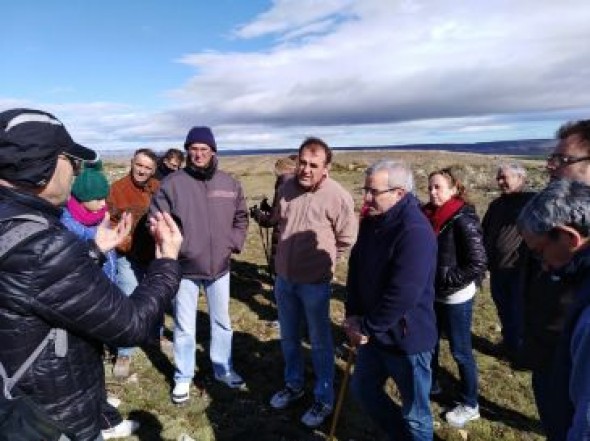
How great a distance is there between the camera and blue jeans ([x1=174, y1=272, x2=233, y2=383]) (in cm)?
597

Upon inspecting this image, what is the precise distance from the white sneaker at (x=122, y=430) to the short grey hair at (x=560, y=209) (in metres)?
4.57

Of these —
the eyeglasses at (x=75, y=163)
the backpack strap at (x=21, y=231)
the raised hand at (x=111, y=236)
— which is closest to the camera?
the backpack strap at (x=21, y=231)

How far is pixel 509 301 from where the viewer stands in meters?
7.14

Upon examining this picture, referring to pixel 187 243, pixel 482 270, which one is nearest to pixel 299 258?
pixel 187 243

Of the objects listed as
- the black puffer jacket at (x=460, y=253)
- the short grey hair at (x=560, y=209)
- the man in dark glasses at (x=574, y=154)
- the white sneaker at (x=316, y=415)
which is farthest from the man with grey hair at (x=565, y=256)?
the white sneaker at (x=316, y=415)

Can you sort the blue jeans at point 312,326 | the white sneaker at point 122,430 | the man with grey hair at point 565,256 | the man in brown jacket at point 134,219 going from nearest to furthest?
the man with grey hair at point 565,256
the white sneaker at point 122,430
the blue jeans at point 312,326
the man in brown jacket at point 134,219

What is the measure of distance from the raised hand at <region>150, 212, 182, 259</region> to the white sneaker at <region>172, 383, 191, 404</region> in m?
3.66

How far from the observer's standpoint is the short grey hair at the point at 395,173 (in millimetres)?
4055

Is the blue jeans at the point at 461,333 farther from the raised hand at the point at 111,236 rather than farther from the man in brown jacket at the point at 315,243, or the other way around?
the raised hand at the point at 111,236

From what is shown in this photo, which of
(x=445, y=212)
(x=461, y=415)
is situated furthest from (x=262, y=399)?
(x=445, y=212)

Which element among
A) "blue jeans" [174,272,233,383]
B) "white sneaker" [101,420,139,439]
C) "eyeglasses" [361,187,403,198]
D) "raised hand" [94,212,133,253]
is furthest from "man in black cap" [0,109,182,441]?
"blue jeans" [174,272,233,383]

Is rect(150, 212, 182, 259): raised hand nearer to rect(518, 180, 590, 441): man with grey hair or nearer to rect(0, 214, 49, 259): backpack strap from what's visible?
rect(0, 214, 49, 259): backpack strap

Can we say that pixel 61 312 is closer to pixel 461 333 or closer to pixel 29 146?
pixel 29 146

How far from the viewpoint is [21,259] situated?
7.36ft
